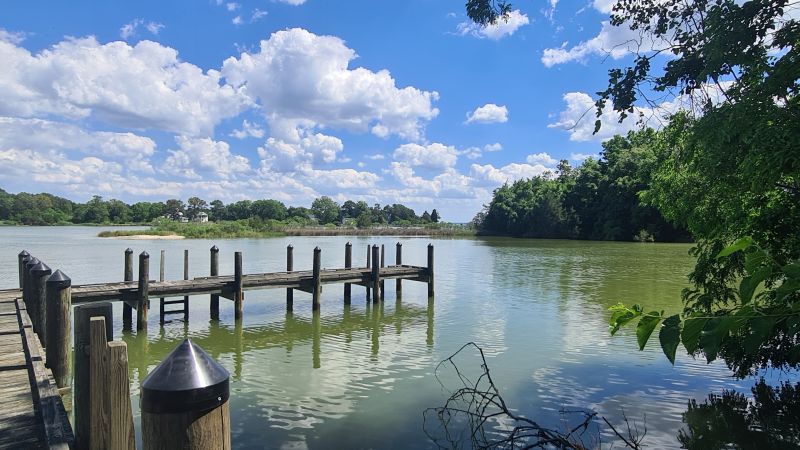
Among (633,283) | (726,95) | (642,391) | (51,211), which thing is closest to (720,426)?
(642,391)

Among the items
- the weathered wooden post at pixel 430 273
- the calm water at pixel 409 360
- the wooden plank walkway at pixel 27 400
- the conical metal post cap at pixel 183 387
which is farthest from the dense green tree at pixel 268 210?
the conical metal post cap at pixel 183 387

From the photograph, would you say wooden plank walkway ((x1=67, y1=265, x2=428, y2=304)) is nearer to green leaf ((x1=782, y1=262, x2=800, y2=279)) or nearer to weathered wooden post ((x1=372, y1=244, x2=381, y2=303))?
weathered wooden post ((x1=372, y1=244, x2=381, y2=303))

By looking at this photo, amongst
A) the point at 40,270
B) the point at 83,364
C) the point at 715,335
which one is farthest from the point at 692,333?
the point at 40,270

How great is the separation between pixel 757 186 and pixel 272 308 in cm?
1523

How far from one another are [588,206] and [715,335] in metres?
79.3

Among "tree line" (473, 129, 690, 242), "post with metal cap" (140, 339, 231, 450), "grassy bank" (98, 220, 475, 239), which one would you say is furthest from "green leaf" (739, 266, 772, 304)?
"grassy bank" (98, 220, 475, 239)

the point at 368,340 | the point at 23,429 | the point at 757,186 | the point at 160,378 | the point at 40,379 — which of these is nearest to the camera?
the point at 160,378

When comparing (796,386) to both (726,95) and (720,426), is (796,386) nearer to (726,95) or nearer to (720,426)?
(720,426)

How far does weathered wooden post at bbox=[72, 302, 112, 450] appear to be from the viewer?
12.1 ft

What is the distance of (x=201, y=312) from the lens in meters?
16.9

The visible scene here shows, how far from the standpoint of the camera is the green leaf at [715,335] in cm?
187

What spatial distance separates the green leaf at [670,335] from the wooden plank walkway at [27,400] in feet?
12.2

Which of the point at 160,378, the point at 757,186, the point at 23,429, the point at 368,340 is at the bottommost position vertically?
the point at 368,340

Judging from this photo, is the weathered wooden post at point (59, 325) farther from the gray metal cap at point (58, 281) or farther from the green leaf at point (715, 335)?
the green leaf at point (715, 335)
